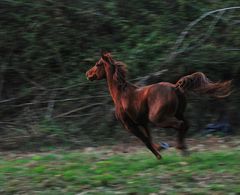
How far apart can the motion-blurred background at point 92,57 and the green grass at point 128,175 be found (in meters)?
3.82

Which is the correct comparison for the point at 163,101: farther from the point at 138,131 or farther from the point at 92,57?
the point at 92,57

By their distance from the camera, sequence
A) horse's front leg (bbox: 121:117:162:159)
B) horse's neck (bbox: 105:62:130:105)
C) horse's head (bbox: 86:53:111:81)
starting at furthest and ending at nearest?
horse's head (bbox: 86:53:111:81) → horse's neck (bbox: 105:62:130:105) → horse's front leg (bbox: 121:117:162:159)

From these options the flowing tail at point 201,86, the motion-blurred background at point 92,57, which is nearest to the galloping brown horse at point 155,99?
the flowing tail at point 201,86

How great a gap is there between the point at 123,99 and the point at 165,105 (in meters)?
0.82

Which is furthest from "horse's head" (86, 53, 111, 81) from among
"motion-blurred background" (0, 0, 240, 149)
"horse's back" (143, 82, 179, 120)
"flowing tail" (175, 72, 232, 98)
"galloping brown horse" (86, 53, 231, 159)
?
"motion-blurred background" (0, 0, 240, 149)

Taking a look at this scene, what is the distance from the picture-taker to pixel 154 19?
14.1 metres

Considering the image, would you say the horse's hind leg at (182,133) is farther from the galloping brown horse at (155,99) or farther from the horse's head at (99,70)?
the horse's head at (99,70)

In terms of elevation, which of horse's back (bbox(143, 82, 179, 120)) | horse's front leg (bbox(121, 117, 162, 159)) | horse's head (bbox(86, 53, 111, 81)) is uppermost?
horse's head (bbox(86, 53, 111, 81))

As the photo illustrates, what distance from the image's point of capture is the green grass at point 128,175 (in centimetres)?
643

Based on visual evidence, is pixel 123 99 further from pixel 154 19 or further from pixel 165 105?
pixel 154 19

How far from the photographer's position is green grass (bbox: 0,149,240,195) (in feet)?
21.1

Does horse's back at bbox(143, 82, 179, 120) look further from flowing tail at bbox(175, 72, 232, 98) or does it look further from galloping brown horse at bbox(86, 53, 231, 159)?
flowing tail at bbox(175, 72, 232, 98)

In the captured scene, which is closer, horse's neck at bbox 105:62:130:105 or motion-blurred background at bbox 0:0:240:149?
horse's neck at bbox 105:62:130:105

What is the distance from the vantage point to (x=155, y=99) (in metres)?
7.73
